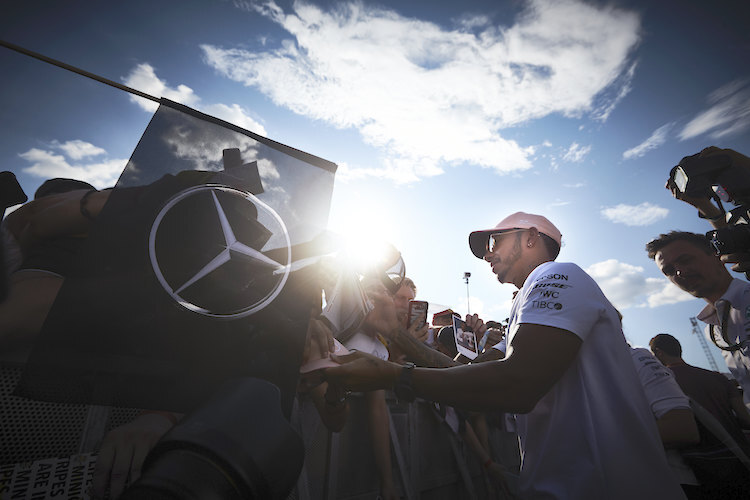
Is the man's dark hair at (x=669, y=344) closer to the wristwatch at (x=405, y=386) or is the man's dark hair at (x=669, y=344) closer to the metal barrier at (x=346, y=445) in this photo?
the metal barrier at (x=346, y=445)

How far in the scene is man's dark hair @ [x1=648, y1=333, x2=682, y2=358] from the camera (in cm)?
510

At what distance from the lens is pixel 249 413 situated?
40.1 inches

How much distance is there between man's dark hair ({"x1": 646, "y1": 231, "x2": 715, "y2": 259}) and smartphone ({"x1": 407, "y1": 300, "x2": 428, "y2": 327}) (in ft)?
11.2

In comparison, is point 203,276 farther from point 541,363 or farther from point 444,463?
point 444,463

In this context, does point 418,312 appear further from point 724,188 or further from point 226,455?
point 226,455

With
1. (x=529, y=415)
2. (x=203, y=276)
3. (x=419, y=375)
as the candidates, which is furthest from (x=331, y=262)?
(x=529, y=415)

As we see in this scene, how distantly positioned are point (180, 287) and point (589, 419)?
6.83 ft

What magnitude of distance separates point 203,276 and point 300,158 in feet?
2.48

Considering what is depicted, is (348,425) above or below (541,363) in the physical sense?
below

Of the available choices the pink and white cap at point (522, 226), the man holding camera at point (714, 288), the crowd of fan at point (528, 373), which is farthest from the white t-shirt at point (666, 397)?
the pink and white cap at point (522, 226)

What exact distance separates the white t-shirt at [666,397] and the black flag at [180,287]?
11.7 ft

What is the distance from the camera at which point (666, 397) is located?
324 cm

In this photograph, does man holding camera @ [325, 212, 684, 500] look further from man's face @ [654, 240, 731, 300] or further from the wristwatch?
man's face @ [654, 240, 731, 300]

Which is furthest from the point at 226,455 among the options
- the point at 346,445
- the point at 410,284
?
the point at 410,284
